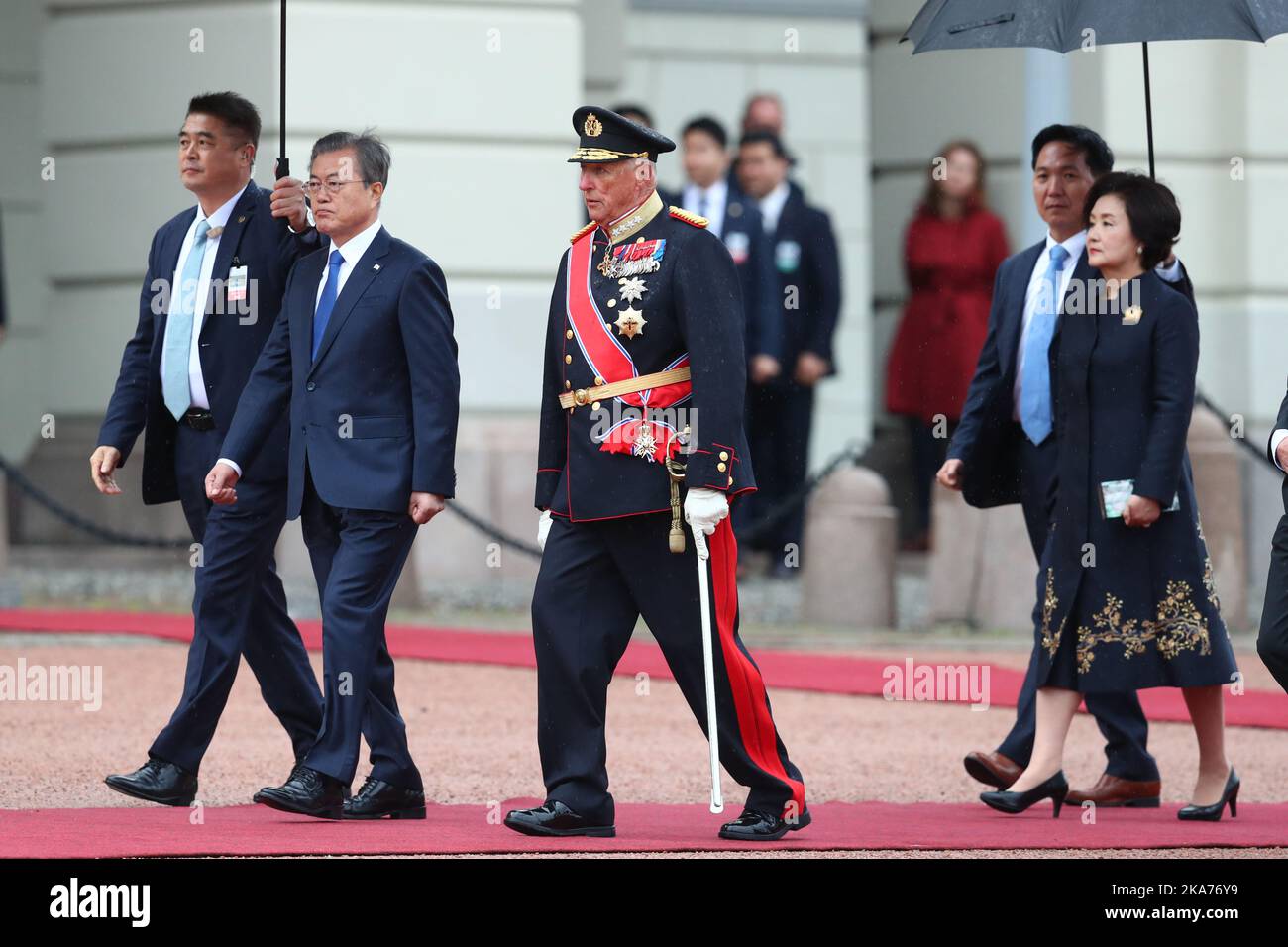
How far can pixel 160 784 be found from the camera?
696cm

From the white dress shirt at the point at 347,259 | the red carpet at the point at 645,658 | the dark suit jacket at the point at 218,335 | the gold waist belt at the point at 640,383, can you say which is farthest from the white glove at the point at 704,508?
the red carpet at the point at 645,658

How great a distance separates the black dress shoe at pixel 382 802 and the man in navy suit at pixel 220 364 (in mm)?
506

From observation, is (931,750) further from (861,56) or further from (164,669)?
(861,56)

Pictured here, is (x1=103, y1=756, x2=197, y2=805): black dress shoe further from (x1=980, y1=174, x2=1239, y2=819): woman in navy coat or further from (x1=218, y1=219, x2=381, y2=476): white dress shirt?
(x1=980, y1=174, x2=1239, y2=819): woman in navy coat

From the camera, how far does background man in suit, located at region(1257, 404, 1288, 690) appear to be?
6453 mm

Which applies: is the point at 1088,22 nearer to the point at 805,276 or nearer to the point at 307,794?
the point at 307,794

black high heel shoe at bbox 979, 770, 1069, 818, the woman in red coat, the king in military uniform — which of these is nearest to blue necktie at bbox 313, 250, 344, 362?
the king in military uniform

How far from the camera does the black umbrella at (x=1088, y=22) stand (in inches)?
280

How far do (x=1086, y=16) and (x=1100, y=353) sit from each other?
0.93m

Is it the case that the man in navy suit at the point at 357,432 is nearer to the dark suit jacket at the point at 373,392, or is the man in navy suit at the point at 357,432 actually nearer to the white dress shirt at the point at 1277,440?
the dark suit jacket at the point at 373,392

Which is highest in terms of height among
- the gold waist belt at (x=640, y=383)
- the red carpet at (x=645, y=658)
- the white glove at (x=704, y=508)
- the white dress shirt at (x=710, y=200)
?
the white dress shirt at (x=710, y=200)

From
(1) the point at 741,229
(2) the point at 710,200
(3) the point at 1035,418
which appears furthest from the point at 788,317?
(3) the point at 1035,418

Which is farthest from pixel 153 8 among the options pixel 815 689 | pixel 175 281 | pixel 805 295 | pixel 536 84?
pixel 175 281

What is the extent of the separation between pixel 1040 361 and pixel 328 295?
2031 millimetres
